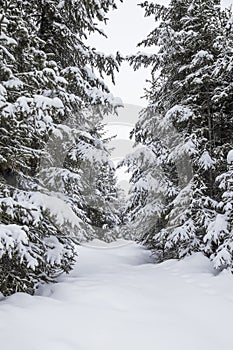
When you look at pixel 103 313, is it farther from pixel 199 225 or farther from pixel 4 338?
pixel 199 225

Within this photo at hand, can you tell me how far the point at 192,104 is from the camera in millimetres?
8156

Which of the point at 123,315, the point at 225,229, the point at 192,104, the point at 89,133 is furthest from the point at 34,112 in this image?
the point at 192,104

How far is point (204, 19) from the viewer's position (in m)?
8.28

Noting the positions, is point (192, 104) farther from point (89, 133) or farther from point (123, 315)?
point (123, 315)

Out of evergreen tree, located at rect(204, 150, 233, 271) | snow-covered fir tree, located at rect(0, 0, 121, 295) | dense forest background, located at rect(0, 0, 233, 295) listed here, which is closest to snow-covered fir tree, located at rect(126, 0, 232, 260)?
dense forest background, located at rect(0, 0, 233, 295)

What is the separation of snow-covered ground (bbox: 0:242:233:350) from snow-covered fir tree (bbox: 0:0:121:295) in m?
0.55

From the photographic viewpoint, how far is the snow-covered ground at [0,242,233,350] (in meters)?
3.21

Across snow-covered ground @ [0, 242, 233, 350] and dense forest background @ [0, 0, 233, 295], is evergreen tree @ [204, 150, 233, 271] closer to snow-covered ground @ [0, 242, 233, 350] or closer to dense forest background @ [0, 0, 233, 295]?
dense forest background @ [0, 0, 233, 295]

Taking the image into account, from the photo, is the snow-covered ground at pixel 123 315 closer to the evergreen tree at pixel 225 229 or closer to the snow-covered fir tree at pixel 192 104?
the evergreen tree at pixel 225 229

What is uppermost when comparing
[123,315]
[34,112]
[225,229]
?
[34,112]

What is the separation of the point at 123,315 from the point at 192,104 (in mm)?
5796

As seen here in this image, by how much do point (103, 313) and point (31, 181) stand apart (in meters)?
3.30

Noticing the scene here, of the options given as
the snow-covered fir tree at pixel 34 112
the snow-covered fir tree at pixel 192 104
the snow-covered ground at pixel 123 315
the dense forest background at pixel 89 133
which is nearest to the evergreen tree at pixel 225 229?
the dense forest background at pixel 89 133

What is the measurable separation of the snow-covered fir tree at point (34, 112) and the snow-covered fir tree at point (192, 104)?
77.4 inches
